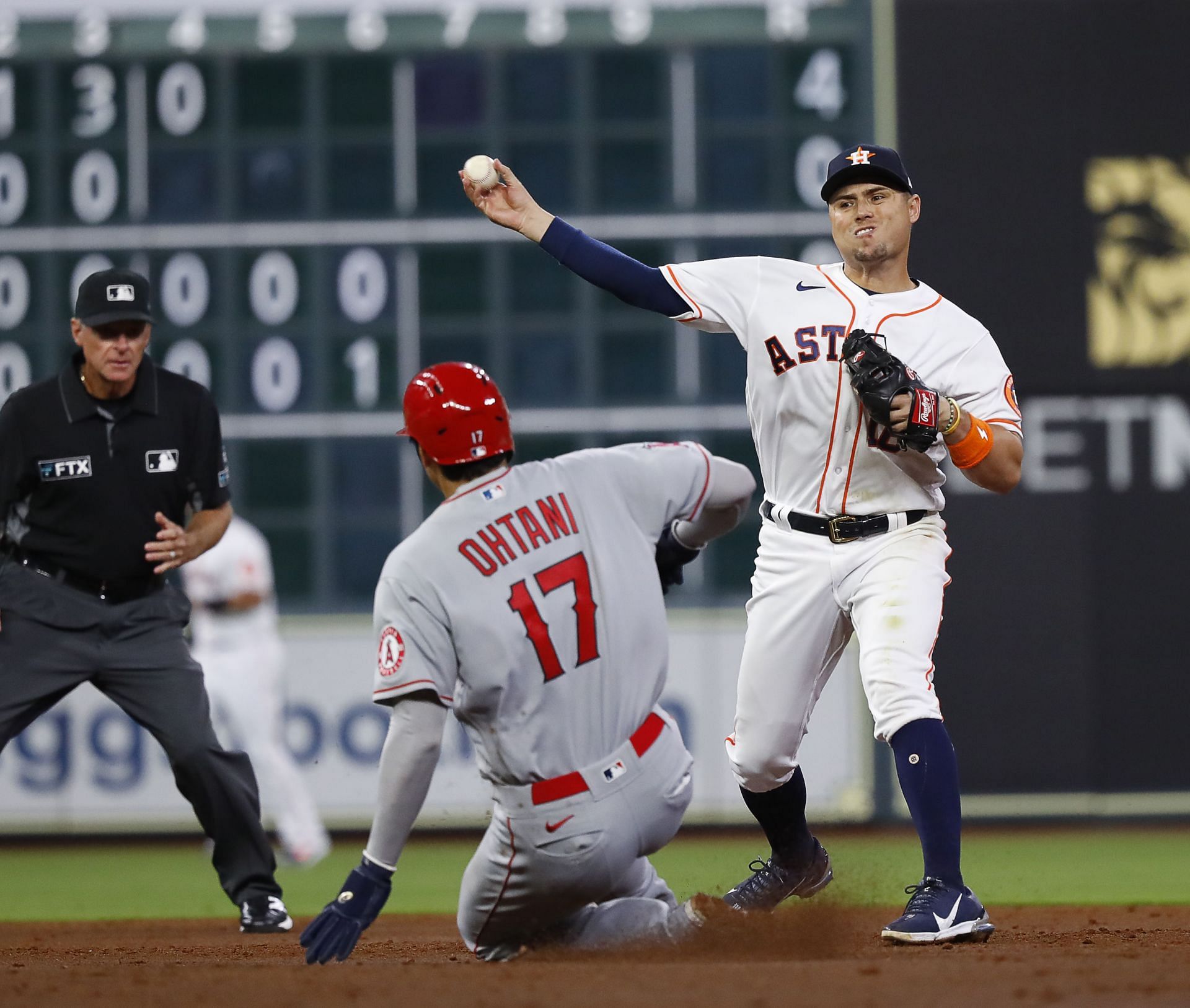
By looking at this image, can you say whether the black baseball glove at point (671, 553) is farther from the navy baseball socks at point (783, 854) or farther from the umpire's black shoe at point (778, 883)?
the umpire's black shoe at point (778, 883)

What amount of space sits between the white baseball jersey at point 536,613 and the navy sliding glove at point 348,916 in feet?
1.11

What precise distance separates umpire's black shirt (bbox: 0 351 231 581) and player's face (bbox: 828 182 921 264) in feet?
6.27

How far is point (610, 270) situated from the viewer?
4086mm

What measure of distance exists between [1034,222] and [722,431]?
1.88m

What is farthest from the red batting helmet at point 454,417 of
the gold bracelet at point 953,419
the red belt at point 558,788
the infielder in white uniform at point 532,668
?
the gold bracelet at point 953,419

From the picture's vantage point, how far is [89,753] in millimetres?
8328

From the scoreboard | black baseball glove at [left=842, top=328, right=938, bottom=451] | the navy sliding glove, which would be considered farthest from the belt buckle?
the scoreboard

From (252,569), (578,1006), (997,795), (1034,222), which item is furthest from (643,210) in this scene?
(578,1006)

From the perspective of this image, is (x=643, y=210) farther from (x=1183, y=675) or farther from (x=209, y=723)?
(x=209, y=723)

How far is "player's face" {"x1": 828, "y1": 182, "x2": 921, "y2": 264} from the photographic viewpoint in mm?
4090

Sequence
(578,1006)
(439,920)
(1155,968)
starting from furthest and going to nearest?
(439,920), (1155,968), (578,1006)

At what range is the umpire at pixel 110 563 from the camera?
454 cm

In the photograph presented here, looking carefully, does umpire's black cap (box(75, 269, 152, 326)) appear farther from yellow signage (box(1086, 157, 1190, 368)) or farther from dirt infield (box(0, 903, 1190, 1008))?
yellow signage (box(1086, 157, 1190, 368))

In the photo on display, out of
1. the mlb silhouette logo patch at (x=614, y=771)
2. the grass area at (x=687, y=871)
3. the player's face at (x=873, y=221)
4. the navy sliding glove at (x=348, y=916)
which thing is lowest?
the grass area at (x=687, y=871)
